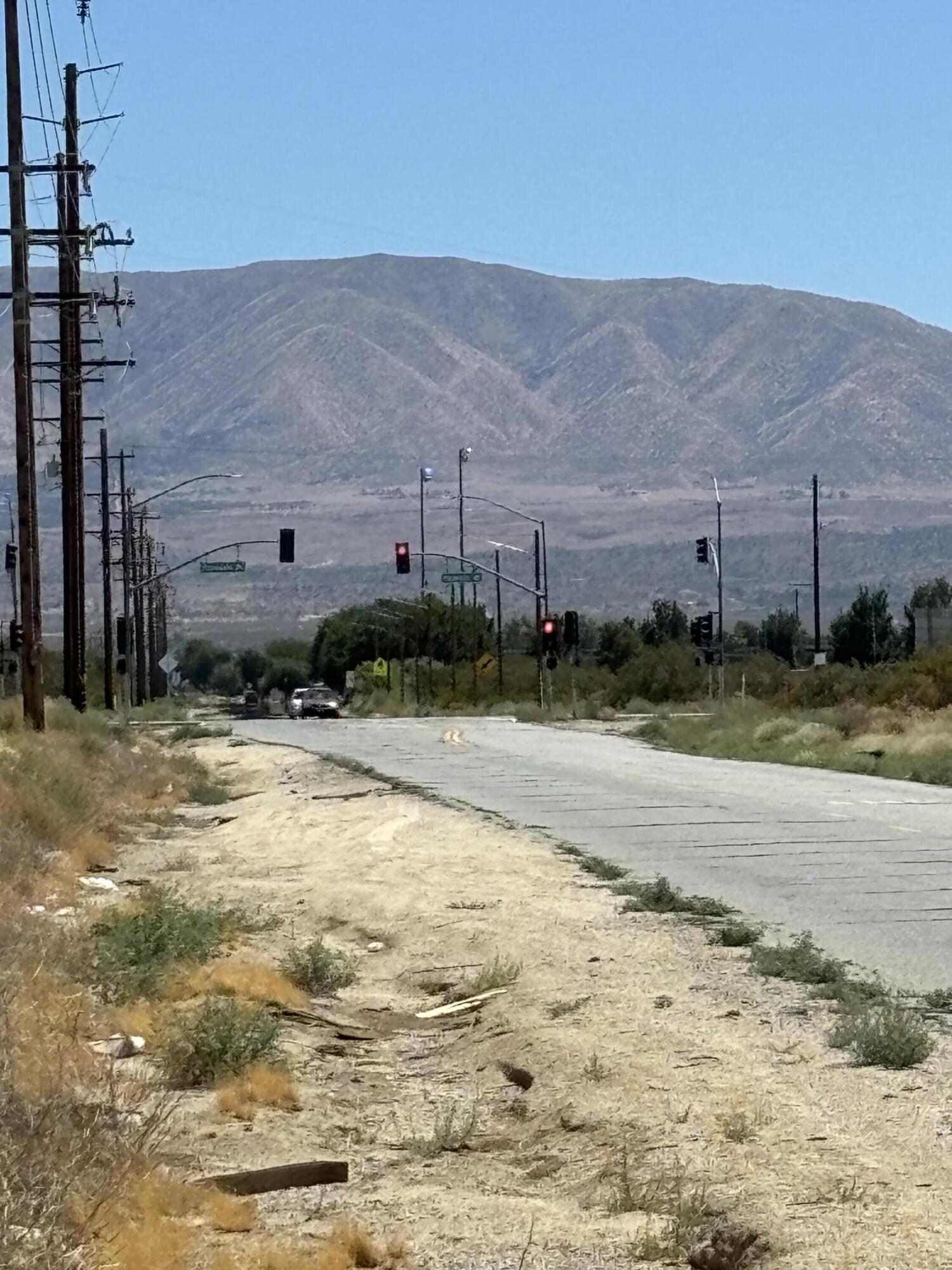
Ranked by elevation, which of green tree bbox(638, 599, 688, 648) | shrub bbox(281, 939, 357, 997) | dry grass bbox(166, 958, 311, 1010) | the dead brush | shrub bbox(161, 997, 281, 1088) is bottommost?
green tree bbox(638, 599, 688, 648)

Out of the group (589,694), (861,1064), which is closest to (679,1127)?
(861,1064)

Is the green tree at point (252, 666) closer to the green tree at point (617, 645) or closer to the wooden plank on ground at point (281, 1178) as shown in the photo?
the green tree at point (617, 645)

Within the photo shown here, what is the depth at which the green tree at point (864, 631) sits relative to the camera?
118188 millimetres

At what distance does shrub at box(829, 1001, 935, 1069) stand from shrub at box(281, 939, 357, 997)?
159 inches

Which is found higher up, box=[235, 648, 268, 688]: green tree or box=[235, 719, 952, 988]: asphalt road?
box=[235, 719, 952, 988]: asphalt road

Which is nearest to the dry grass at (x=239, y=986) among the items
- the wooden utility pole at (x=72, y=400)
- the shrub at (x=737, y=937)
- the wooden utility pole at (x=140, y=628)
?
the shrub at (x=737, y=937)

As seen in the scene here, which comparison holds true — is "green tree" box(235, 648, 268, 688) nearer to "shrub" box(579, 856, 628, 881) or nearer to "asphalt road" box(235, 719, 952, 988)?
"asphalt road" box(235, 719, 952, 988)

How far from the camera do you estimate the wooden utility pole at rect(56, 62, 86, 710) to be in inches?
1454

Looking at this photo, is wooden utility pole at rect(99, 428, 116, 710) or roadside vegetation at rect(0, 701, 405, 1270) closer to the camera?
roadside vegetation at rect(0, 701, 405, 1270)

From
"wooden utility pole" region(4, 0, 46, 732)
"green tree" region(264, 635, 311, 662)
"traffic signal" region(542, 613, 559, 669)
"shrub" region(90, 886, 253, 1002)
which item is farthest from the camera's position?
"green tree" region(264, 635, 311, 662)

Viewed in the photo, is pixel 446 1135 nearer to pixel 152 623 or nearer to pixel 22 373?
pixel 22 373

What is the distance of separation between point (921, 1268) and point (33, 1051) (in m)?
4.21

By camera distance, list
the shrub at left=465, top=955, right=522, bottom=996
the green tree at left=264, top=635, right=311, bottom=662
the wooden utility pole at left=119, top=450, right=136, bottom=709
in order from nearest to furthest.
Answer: the shrub at left=465, top=955, right=522, bottom=996
the wooden utility pole at left=119, top=450, right=136, bottom=709
the green tree at left=264, top=635, right=311, bottom=662

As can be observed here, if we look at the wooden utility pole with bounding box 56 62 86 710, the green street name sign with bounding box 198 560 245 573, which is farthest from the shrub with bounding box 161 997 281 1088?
the green street name sign with bounding box 198 560 245 573
